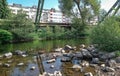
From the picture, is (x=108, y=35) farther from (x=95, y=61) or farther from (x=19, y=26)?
(x=19, y=26)

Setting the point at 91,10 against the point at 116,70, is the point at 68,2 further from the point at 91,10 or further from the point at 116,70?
the point at 116,70

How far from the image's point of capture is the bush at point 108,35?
17641mm

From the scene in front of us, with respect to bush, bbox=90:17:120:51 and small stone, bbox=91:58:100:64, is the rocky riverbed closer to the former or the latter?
small stone, bbox=91:58:100:64

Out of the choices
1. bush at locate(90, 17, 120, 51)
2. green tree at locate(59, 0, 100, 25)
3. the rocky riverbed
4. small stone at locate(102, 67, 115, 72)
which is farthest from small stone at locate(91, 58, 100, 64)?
green tree at locate(59, 0, 100, 25)

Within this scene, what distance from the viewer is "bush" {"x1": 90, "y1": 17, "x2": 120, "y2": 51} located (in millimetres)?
17641

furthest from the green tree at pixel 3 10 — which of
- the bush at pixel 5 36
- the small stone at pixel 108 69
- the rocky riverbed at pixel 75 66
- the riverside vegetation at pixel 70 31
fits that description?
the small stone at pixel 108 69

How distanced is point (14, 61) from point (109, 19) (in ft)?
27.7

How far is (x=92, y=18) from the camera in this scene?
168 feet

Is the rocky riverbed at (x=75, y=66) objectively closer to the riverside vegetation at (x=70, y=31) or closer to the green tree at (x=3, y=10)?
the riverside vegetation at (x=70, y=31)

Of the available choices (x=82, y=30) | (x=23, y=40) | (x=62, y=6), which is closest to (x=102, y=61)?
(x=23, y=40)

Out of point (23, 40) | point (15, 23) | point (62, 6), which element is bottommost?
point (23, 40)

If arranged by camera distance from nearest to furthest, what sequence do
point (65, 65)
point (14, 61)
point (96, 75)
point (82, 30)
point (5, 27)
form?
1. point (96, 75)
2. point (65, 65)
3. point (14, 61)
4. point (5, 27)
5. point (82, 30)

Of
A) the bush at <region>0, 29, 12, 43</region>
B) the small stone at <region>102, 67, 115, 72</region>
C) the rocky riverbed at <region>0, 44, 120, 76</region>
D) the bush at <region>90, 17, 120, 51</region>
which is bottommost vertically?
the bush at <region>0, 29, 12, 43</region>

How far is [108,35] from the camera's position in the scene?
18.0m
